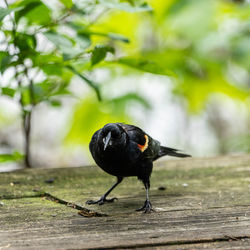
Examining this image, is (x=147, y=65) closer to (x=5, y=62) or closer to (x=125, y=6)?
(x=125, y=6)

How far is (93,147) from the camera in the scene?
2.84 meters

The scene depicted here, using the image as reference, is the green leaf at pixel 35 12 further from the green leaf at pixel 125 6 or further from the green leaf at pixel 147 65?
the green leaf at pixel 147 65

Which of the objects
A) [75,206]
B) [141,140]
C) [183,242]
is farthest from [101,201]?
[183,242]

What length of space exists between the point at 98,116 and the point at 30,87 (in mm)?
1555

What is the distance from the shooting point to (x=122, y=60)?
3113mm

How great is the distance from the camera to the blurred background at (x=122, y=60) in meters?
2.90

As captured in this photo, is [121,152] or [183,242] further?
[121,152]

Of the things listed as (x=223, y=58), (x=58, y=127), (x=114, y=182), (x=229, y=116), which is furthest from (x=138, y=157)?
(x=229, y=116)

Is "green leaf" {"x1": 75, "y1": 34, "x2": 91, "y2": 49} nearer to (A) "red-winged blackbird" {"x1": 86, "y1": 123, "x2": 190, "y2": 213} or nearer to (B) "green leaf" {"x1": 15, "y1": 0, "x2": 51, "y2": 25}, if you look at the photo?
(B) "green leaf" {"x1": 15, "y1": 0, "x2": 51, "y2": 25}

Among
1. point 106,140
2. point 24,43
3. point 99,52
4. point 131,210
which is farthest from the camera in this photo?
point 24,43

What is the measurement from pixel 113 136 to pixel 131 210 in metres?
0.47

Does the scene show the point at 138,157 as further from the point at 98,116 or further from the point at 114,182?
the point at 98,116

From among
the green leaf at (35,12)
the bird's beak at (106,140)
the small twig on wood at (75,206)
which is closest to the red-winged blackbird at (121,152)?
the bird's beak at (106,140)

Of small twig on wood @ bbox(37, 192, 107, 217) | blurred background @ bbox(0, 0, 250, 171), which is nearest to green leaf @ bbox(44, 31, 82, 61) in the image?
blurred background @ bbox(0, 0, 250, 171)
